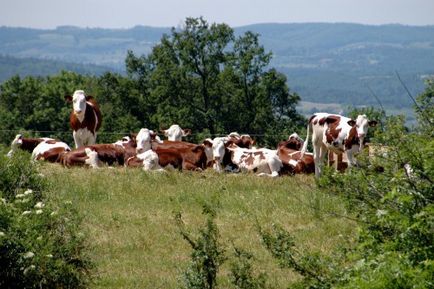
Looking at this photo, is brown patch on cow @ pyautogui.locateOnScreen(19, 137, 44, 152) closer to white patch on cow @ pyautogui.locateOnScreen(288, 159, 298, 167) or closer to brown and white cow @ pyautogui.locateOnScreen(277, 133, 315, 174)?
brown and white cow @ pyautogui.locateOnScreen(277, 133, 315, 174)

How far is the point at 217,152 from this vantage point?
931 inches

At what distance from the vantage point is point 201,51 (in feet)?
230

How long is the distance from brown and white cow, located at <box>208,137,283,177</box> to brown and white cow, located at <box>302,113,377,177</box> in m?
1.13

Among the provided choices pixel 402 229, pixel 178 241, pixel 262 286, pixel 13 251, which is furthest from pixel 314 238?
pixel 402 229

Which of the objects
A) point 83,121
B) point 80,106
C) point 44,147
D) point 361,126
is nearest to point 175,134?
point 83,121

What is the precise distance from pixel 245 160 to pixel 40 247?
13.2 meters

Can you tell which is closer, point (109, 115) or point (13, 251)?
point (13, 251)

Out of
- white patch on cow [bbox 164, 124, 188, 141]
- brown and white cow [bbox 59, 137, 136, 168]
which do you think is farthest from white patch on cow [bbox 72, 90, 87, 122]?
white patch on cow [bbox 164, 124, 188, 141]

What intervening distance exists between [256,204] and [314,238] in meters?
2.49

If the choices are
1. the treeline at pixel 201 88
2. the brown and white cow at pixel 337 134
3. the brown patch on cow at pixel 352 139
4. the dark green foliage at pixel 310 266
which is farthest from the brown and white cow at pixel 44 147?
the treeline at pixel 201 88

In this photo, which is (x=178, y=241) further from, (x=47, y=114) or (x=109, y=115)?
(x=47, y=114)

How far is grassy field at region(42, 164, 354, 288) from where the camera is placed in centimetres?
1250

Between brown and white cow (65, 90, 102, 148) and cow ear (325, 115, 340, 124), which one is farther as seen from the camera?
brown and white cow (65, 90, 102, 148)

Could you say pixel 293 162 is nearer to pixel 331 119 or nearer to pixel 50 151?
pixel 331 119
